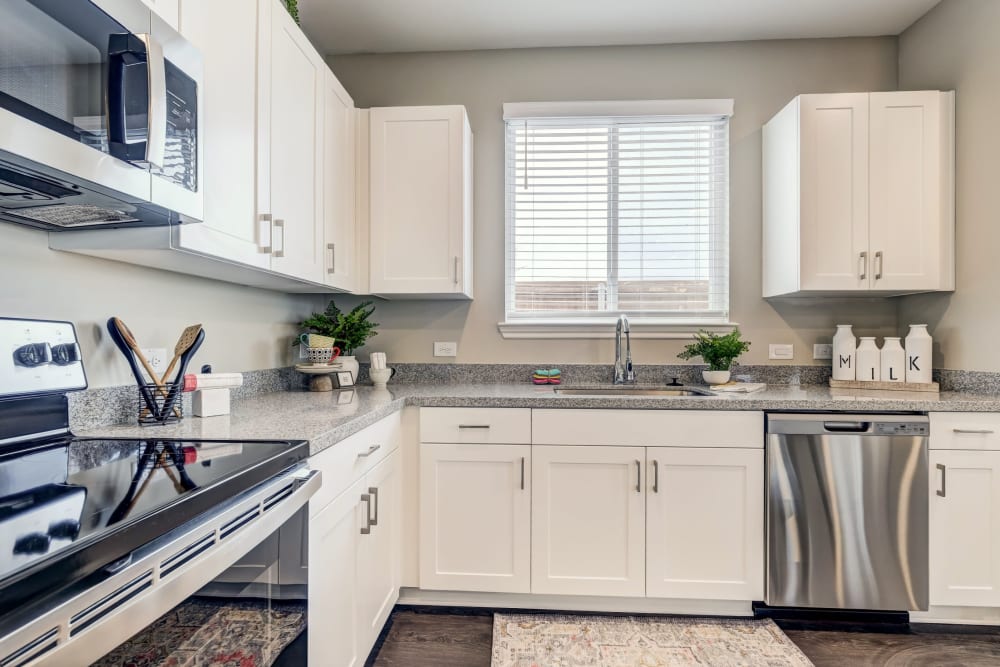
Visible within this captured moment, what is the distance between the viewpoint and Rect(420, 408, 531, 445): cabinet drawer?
213cm

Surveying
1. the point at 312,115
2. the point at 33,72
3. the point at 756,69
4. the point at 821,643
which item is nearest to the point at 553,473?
the point at 821,643

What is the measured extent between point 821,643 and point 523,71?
288cm

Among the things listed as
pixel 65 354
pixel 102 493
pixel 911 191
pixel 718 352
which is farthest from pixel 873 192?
pixel 65 354

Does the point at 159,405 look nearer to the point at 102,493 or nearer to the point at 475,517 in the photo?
the point at 102,493

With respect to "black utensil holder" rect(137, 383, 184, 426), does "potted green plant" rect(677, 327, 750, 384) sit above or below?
above

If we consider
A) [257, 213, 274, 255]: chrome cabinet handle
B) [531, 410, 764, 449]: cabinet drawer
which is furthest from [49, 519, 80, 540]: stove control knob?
[531, 410, 764, 449]: cabinet drawer

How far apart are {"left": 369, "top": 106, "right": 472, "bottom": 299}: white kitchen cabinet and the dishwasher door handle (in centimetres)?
162

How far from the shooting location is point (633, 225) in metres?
2.81

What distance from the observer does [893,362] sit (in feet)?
7.86

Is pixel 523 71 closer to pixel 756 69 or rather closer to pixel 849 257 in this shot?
pixel 756 69

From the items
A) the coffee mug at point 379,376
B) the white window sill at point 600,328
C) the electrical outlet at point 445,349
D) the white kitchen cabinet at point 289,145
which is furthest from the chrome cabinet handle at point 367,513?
the white window sill at point 600,328

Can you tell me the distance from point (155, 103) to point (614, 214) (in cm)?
221

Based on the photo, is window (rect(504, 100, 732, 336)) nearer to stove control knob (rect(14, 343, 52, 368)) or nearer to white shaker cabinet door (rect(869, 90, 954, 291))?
white shaker cabinet door (rect(869, 90, 954, 291))

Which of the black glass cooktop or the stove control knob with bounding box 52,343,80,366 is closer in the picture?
the black glass cooktop
